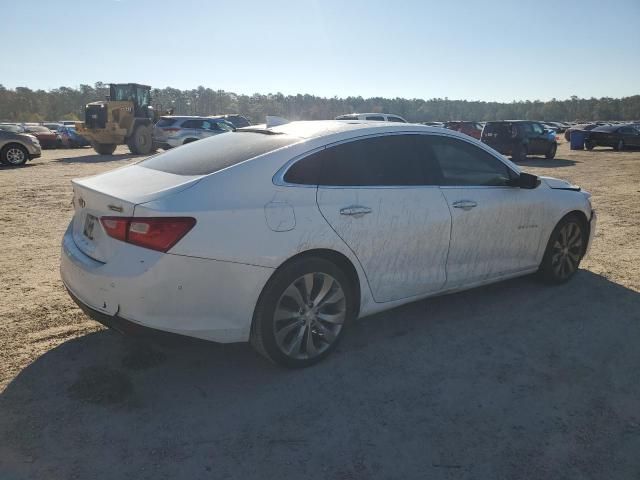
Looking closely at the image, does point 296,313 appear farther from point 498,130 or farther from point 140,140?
point 140,140

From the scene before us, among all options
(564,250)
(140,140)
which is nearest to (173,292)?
(564,250)

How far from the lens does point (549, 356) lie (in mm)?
3477

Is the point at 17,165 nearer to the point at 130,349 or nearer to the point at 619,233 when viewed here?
the point at 130,349

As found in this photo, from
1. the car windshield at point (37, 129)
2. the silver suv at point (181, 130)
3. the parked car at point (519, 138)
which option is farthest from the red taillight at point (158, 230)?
the car windshield at point (37, 129)

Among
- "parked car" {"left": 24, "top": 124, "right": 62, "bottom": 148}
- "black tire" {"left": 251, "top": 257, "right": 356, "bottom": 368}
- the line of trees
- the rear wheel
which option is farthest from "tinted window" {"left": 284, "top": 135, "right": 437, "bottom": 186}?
the line of trees

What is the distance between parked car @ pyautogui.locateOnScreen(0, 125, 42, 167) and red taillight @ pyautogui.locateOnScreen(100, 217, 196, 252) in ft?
53.0

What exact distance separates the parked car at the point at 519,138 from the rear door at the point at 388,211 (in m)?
18.2

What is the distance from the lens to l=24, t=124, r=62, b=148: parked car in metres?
28.4

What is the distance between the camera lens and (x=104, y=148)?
22.4 meters

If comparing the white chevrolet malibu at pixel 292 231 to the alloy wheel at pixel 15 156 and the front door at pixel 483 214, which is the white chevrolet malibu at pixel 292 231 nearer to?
the front door at pixel 483 214

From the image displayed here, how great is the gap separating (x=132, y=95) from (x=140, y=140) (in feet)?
7.93

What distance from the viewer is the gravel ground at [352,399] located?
→ 238 cm

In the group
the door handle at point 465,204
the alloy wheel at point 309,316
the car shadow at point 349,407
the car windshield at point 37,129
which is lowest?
the car shadow at point 349,407

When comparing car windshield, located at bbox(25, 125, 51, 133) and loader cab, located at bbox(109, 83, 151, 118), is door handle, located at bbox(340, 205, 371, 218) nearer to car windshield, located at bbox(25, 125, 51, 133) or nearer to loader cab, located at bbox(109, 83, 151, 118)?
loader cab, located at bbox(109, 83, 151, 118)
